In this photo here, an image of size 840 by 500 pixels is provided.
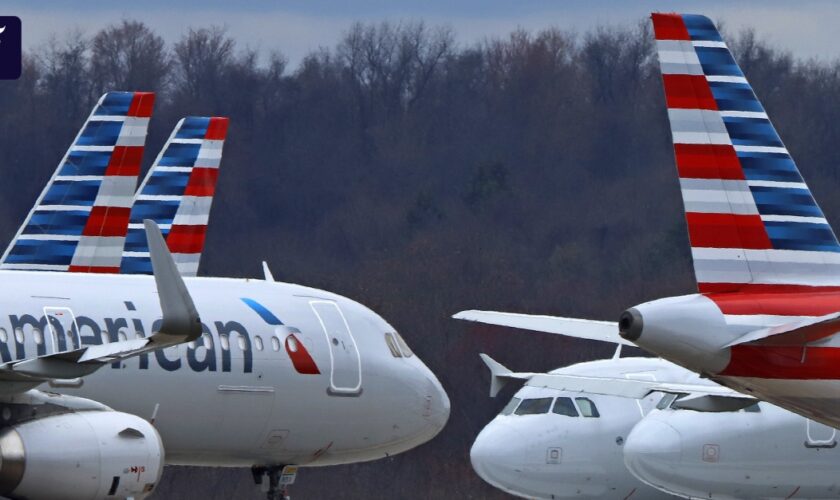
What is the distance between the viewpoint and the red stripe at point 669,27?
738 inches

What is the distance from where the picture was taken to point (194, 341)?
70.0 feet

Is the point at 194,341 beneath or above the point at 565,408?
above

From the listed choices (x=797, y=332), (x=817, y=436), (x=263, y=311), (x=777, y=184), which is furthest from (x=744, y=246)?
(x=817, y=436)

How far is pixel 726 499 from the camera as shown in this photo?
26016 mm

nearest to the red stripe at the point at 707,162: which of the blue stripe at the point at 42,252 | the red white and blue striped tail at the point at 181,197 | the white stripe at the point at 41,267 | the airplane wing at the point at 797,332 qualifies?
the airplane wing at the point at 797,332

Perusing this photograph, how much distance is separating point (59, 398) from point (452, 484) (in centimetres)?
2097

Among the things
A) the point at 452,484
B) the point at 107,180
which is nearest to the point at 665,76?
the point at 107,180

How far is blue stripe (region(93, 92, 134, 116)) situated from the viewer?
28.6 meters

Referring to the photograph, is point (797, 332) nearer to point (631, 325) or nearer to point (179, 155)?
point (631, 325)

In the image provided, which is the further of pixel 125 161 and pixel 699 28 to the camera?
pixel 125 161

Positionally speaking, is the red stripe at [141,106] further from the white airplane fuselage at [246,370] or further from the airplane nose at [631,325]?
the airplane nose at [631,325]

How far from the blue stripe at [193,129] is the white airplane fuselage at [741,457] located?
9.25 meters

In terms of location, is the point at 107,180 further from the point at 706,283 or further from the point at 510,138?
the point at 510,138

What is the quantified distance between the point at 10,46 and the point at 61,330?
494 inches
